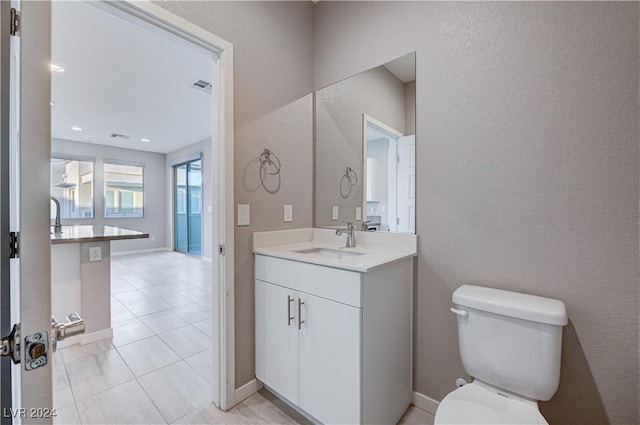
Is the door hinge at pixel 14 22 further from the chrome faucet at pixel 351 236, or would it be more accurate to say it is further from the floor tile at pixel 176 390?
the floor tile at pixel 176 390

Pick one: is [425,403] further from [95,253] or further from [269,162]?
[95,253]

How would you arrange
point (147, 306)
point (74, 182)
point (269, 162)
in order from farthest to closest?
point (74, 182) → point (147, 306) → point (269, 162)

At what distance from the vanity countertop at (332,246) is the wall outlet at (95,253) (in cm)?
160

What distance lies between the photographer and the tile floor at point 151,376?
1568 mm

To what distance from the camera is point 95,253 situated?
92.9 inches

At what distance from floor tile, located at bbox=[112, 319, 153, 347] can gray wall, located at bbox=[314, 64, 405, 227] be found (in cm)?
193

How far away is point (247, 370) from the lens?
68.8 inches

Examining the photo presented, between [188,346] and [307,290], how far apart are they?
156cm

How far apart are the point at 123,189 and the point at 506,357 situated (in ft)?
25.9

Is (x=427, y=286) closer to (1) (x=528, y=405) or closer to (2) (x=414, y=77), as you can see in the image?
(1) (x=528, y=405)

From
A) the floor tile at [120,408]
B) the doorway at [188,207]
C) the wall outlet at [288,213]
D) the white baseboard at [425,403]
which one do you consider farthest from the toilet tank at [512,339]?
the doorway at [188,207]

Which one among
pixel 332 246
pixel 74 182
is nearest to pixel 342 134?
pixel 332 246

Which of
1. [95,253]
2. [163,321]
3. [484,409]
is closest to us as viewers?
[484,409]

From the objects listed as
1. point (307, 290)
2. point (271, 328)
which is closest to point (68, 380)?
point (271, 328)
